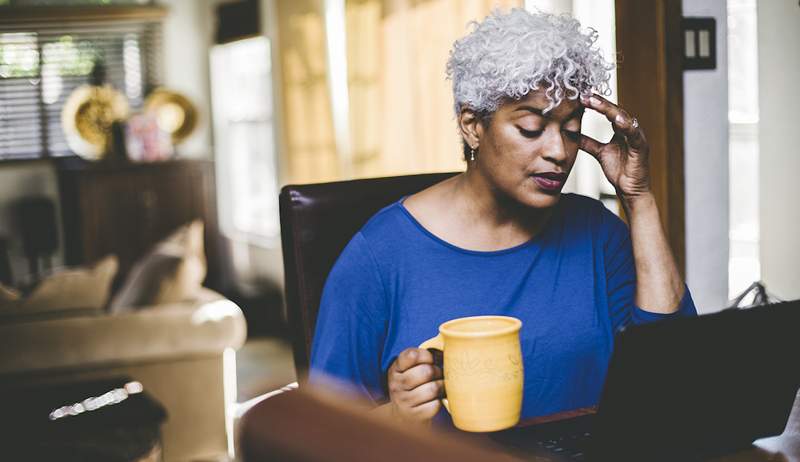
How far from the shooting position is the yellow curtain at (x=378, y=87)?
11.2ft

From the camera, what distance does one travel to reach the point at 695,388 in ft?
2.94

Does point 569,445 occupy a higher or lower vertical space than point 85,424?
higher

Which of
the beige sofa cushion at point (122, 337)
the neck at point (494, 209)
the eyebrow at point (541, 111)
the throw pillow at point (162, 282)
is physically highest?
the eyebrow at point (541, 111)

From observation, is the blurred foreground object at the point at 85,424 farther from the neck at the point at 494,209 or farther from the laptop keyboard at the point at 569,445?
the laptop keyboard at the point at 569,445

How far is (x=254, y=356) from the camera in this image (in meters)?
5.14

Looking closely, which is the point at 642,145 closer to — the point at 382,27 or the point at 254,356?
the point at 382,27

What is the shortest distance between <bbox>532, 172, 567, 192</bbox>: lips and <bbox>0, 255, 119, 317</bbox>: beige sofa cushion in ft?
7.16

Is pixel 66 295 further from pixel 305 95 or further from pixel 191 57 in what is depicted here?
pixel 191 57

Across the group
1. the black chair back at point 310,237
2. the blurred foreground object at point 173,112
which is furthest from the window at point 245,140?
the black chair back at point 310,237

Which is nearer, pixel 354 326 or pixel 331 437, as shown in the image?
pixel 331 437

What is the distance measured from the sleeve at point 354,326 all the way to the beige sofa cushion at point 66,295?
1961 millimetres

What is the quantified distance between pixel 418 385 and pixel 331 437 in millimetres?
709

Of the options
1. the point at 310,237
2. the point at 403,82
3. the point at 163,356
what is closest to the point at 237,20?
the point at 403,82

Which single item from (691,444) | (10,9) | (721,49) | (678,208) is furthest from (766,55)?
(10,9)
